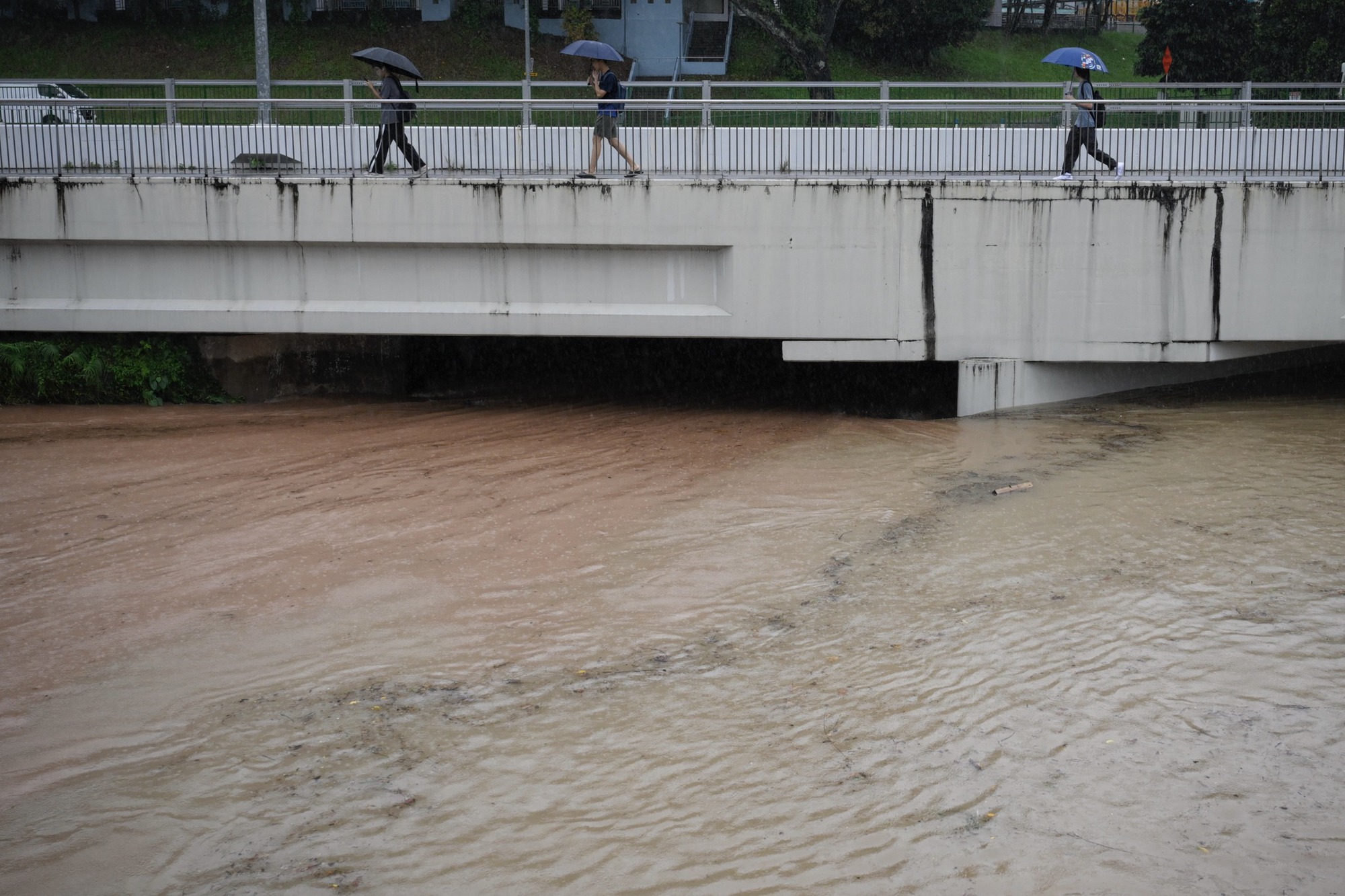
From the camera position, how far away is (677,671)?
691 cm

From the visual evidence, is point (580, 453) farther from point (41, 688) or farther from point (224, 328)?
point (41, 688)

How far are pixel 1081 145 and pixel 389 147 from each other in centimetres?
781

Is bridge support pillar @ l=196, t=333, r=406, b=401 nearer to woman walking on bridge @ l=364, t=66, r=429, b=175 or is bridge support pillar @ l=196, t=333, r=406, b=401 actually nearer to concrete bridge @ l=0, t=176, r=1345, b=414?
concrete bridge @ l=0, t=176, r=1345, b=414

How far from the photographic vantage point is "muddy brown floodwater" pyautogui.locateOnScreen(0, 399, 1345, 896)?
512cm

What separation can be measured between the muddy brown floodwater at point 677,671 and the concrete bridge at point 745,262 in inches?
71.0

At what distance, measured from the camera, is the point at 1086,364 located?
14.1 meters

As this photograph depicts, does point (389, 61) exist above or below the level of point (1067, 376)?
above

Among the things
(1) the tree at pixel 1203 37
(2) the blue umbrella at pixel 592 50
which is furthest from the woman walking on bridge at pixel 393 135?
(1) the tree at pixel 1203 37

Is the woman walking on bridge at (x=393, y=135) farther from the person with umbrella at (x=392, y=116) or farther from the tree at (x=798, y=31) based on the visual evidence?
the tree at (x=798, y=31)

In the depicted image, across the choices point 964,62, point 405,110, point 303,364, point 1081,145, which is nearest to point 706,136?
point 405,110

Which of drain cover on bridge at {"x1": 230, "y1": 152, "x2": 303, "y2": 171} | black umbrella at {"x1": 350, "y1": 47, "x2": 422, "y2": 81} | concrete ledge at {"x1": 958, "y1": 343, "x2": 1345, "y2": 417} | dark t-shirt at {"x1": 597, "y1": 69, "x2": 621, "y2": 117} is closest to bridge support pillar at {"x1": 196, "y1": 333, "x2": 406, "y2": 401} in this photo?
drain cover on bridge at {"x1": 230, "y1": 152, "x2": 303, "y2": 171}

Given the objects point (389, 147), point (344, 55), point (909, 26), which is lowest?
point (389, 147)

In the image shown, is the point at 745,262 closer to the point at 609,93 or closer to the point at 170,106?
the point at 609,93

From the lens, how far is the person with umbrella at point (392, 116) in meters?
13.6
